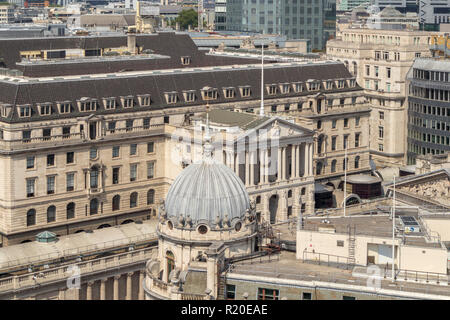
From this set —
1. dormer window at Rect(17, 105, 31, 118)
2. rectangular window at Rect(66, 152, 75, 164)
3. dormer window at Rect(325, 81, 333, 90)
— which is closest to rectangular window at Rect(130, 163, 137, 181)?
rectangular window at Rect(66, 152, 75, 164)

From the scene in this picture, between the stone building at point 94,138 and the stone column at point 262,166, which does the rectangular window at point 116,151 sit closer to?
the stone building at point 94,138

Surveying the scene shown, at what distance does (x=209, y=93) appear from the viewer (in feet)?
585

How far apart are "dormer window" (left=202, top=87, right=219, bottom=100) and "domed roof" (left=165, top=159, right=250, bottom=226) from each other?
72.6m

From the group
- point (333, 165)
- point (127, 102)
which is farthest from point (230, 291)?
point (333, 165)

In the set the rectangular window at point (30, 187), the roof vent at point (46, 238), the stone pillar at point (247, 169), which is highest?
the stone pillar at point (247, 169)

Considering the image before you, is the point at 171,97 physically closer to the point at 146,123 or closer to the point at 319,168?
the point at 146,123

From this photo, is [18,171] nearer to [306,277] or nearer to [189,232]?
[189,232]

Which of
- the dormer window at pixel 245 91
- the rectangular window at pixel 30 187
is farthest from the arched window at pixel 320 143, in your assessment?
the rectangular window at pixel 30 187

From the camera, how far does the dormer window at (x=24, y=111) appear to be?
156m

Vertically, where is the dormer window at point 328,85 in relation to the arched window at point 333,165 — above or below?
above

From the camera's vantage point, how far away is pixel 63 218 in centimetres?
16025

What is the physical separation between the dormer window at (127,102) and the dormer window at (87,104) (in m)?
4.92

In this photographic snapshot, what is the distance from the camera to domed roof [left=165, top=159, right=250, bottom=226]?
102 meters
